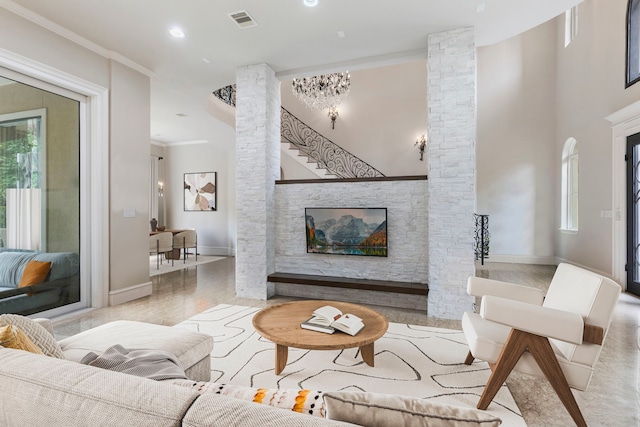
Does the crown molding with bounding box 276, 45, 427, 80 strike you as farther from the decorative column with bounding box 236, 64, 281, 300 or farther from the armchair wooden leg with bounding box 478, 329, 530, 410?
the armchair wooden leg with bounding box 478, 329, 530, 410

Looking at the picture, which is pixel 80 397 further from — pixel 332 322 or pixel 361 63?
pixel 361 63

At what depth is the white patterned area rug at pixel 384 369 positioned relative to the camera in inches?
84.4

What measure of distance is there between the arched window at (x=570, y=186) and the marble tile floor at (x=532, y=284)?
1.09 metres

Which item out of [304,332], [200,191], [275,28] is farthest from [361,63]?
[200,191]

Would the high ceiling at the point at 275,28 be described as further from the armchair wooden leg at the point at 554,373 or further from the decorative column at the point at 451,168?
the armchair wooden leg at the point at 554,373

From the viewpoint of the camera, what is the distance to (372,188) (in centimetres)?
432

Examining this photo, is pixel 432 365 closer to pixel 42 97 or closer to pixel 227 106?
pixel 42 97

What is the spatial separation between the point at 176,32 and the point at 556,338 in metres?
4.51

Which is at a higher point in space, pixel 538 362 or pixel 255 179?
pixel 255 179

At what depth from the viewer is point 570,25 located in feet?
21.9

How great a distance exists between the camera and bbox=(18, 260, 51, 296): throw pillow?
3428mm

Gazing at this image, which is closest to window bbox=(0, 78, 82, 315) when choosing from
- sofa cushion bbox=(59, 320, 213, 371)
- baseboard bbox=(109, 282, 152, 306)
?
baseboard bbox=(109, 282, 152, 306)

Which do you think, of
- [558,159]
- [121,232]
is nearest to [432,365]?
[121,232]

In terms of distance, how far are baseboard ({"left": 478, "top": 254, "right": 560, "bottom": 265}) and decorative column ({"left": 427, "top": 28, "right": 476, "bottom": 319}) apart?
4.67 meters
